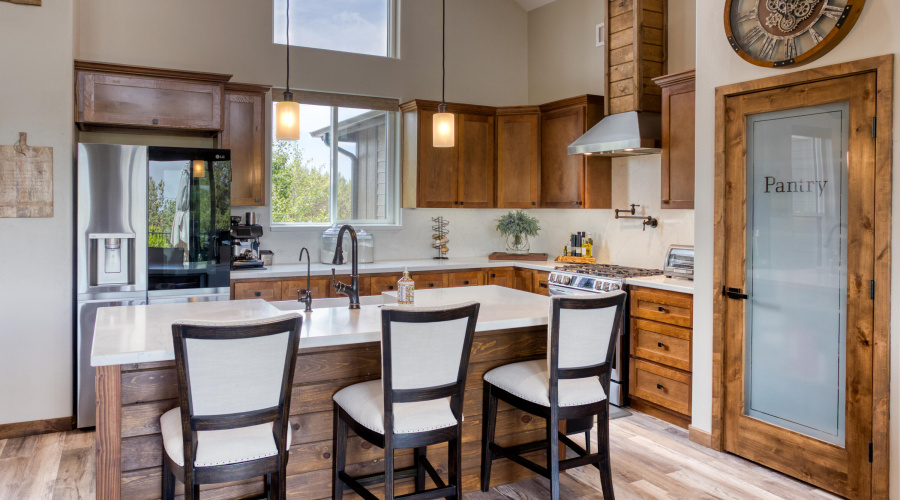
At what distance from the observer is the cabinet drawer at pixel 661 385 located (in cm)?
398

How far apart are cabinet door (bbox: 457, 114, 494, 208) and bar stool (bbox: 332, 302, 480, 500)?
3525 mm

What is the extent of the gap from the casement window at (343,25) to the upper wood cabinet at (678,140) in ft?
8.53

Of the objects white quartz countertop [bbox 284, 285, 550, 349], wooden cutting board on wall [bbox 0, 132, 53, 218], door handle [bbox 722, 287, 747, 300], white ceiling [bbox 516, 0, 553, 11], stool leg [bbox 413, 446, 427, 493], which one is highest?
white ceiling [bbox 516, 0, 553, 11]

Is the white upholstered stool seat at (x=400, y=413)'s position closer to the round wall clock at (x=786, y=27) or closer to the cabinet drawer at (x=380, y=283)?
the round wall clock at (x=786, y=27)

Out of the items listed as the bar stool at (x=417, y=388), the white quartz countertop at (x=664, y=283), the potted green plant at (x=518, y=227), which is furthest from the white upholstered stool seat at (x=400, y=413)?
the potted green plant at (x=518, y=227)

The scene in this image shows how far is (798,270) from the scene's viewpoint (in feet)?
10.6

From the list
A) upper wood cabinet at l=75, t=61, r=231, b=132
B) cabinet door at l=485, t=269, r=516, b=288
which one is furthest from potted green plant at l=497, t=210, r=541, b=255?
upper wood cabinet at l=75, t=61, r=231, b=132

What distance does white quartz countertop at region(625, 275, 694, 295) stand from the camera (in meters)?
3.92

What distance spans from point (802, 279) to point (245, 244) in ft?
13.0

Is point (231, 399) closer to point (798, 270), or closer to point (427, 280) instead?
point (798, 270)

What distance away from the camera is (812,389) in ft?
10.5

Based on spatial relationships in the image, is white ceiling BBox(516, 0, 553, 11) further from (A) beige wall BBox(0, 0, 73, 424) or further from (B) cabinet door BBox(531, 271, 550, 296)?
(A) beige wall BBox(0, 0, 73, 424)

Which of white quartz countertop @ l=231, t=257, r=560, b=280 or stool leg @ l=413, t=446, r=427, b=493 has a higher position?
white quartz countertop @ l=231, t=257, r=560, b=280

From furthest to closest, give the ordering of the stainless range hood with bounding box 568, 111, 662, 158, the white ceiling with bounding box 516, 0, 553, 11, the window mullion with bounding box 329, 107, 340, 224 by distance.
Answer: the white ceiling with bounding box 516, 0, 553, 11, the window mullion with bounding box 329, 107, 340, 224, the stainless range hood with bounding box 568, 111, 662, 158
